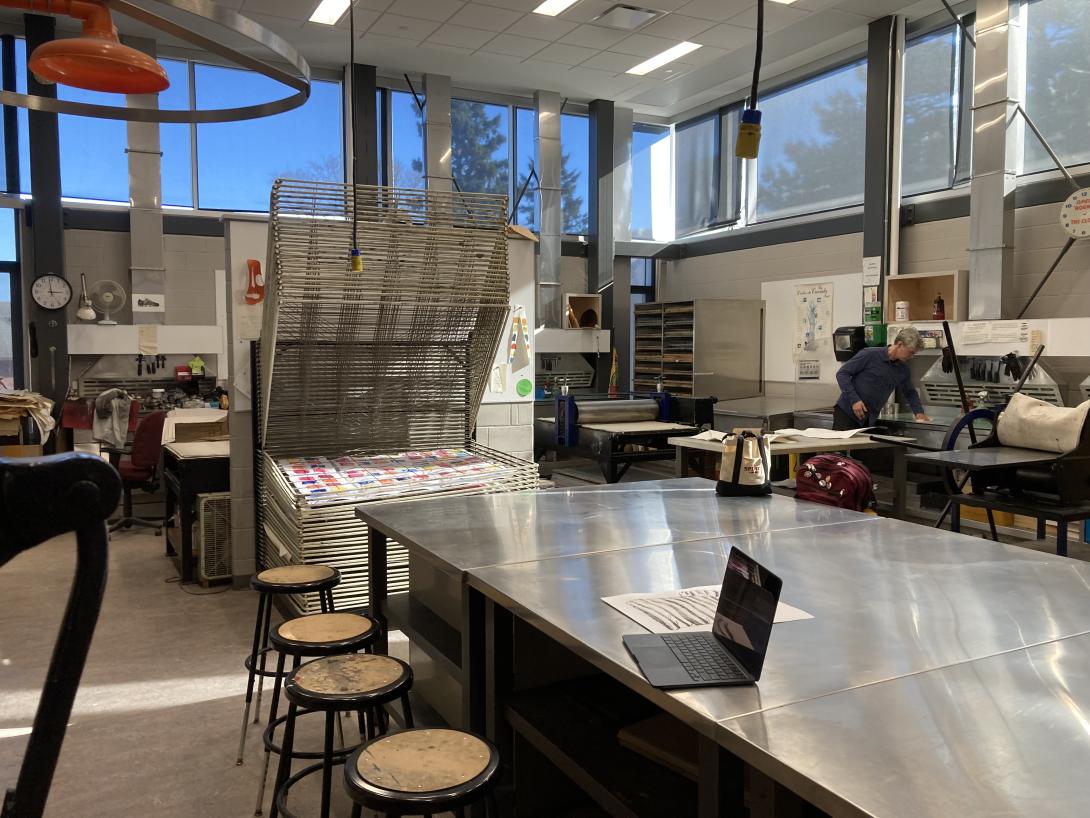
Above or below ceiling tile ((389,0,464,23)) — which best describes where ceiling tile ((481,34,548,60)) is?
above

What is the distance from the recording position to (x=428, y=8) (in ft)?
23.4

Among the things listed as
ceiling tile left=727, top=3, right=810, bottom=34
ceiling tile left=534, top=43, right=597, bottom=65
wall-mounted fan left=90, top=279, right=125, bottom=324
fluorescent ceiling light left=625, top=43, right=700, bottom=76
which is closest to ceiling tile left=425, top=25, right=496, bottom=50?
ceiling tile left=534, top=43, right=597, bottom=65

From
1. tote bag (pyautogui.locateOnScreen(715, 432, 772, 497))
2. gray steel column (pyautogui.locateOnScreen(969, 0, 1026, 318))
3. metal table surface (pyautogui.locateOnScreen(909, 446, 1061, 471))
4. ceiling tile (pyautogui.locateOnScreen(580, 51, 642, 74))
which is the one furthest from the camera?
ceiling tile (pyautogui.locateOnScreen(580, 51, 642, 74))

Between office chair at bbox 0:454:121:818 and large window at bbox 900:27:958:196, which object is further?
large window at bbox 900:27:958:196

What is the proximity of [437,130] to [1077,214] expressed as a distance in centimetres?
604

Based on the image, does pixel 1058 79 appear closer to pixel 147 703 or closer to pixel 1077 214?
pixel 1077 214

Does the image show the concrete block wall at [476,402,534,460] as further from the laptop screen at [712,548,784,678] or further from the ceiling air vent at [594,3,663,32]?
the laptop screen at [712,548,784,678]

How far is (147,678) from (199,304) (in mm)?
5399

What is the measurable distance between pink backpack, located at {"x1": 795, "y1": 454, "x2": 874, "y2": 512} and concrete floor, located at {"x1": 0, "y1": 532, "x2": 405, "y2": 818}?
85.2 inches

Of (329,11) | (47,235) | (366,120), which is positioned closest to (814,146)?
(366,120)

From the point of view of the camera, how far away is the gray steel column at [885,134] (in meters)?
7.48

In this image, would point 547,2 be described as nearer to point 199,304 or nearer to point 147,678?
point 199,304

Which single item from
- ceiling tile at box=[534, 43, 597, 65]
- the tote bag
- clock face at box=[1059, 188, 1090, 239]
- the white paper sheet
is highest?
ceiling tile at box=[534, 43, 597, 65]

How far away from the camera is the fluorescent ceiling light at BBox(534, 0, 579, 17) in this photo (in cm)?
703
